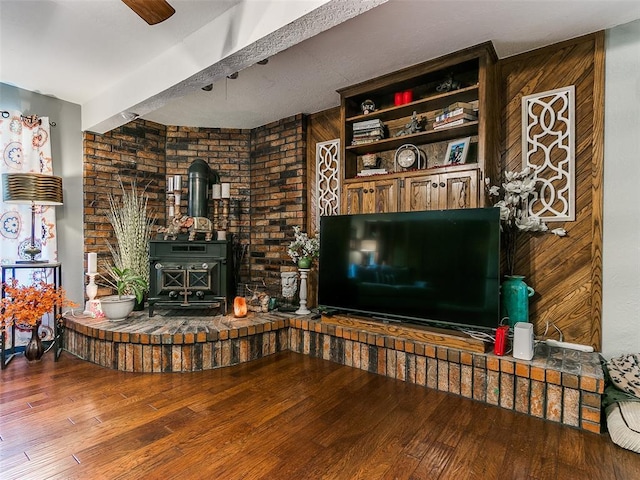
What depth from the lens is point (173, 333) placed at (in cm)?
268

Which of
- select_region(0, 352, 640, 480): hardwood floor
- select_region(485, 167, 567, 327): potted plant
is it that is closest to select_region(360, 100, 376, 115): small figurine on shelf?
select_region(485, 167, 567, 327): potted plant

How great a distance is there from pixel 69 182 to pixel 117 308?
4.72 ft

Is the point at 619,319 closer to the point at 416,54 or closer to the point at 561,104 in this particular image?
the point at 561,104

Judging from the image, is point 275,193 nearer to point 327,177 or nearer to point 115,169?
point 327,177

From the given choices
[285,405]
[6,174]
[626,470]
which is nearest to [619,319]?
[626,470]

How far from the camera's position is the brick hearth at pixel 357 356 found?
195 cm

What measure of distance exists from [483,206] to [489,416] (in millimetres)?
1346

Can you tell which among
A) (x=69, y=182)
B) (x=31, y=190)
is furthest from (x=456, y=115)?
(x=69, y=182)

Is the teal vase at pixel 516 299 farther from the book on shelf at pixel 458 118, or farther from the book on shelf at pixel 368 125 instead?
the book on shelf at pixel 368 125

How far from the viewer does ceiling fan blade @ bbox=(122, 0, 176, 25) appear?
1.46 meters

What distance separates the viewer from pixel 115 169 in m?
3.64

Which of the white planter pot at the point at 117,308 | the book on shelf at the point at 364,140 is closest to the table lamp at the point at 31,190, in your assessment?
the white planter pot at the point at 117,308

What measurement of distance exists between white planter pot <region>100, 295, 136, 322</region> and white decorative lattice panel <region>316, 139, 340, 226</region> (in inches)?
76.8

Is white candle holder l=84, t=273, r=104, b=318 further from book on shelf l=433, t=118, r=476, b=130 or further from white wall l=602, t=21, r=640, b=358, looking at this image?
white wall l=602, t=21, r=640, b=358
